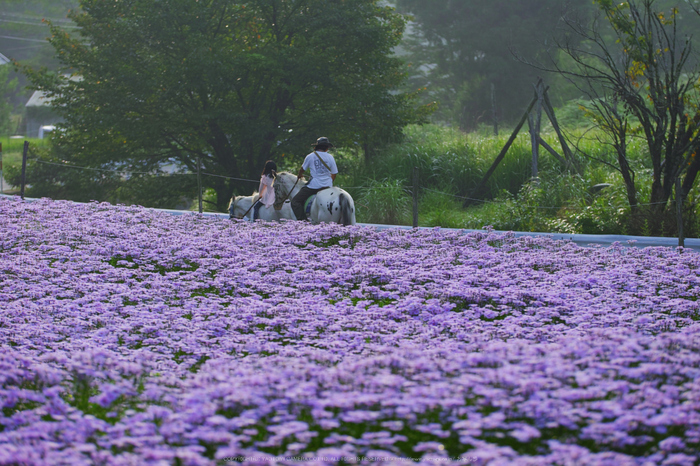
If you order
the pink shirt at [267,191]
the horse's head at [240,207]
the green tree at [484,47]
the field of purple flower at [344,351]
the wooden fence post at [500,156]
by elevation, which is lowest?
the field of purple flower at [344,351]

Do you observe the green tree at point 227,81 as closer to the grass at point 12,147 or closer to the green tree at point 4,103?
the grass at point 12,147

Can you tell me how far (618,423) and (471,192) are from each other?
14.7 metres

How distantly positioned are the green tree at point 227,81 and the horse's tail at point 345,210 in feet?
24.4

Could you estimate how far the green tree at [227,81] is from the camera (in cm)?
1905

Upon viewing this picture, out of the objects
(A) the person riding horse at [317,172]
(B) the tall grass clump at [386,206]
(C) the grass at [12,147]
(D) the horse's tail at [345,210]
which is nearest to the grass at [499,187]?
(B) the tall grass clump at [386,206]

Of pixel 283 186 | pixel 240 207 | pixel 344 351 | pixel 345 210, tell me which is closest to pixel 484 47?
pixel 240 207

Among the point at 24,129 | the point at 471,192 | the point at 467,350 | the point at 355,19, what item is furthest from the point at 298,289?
the point at 24,129

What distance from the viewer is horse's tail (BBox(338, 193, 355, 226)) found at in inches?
475

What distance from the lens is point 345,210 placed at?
12.1 meters

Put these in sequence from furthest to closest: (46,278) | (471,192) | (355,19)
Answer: (355,19) < (471,192) < (46,278)

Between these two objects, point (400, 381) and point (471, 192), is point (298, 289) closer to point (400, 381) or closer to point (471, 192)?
point (400, 381)

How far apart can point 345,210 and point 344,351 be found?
7.11 metres

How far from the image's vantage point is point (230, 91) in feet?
68.9

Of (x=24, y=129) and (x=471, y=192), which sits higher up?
(x=24, y=129)
